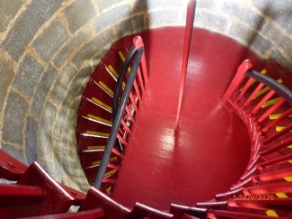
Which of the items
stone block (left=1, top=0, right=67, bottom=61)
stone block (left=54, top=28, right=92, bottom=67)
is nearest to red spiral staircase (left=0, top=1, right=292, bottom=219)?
stone block (left=54, top=28, right=92, bottom=67)

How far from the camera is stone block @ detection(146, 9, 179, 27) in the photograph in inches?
148

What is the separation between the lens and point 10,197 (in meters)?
1.15

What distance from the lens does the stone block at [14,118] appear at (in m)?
2.63

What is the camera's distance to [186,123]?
3.61 m

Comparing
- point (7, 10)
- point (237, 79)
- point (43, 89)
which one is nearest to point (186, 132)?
point (237, 79)

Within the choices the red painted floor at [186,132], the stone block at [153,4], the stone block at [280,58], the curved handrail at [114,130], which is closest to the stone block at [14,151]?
the curved handrail at [114,130]

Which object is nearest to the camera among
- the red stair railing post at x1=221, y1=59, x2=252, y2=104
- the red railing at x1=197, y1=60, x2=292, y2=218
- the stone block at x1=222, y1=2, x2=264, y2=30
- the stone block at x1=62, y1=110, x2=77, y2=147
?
the red railing at x1=197, y1=60, x2=292, y2=218

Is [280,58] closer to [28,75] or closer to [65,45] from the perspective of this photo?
[65,45]

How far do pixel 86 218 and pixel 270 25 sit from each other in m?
3.18

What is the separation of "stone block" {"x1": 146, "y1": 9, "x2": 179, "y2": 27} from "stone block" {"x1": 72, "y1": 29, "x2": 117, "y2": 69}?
1.78ft

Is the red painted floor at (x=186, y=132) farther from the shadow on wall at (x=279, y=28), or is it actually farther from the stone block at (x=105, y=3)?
the stone block at (x=105, y=3)

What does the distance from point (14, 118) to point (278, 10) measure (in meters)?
3.00

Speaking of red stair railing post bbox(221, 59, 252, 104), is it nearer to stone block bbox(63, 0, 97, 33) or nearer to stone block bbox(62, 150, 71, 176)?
stone block bbox(63, 0, 97, 33)

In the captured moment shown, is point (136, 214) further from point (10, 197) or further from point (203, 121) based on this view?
point (203, 121)
